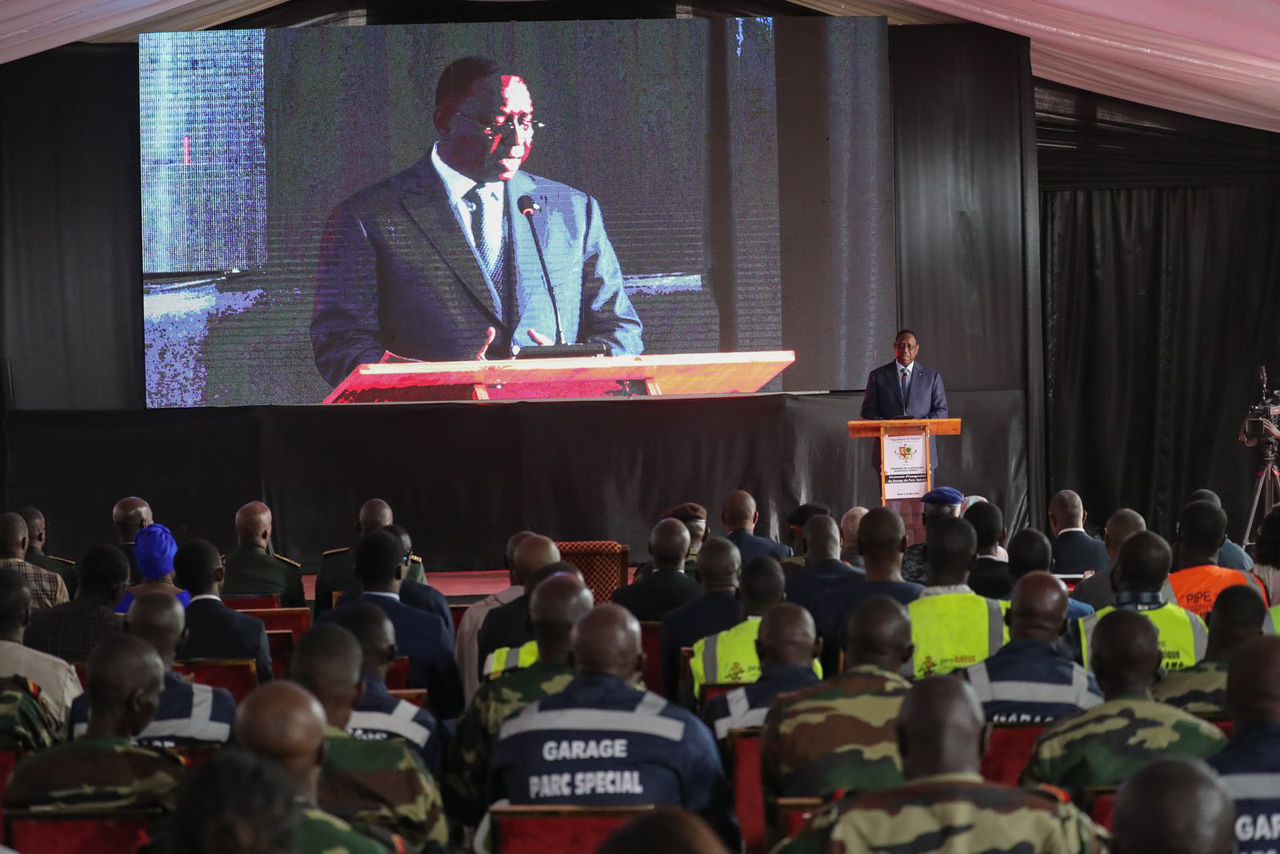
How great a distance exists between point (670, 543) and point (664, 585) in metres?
0.18

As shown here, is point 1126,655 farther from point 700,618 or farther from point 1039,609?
point 700,618

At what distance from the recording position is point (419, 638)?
4.83 m

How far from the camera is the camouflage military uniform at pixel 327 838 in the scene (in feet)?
7.97

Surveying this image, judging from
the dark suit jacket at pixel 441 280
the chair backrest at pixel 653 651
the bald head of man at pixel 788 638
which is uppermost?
the dark suit jacket at pixel 441 280

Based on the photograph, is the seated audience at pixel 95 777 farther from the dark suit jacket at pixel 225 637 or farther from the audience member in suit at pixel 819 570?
the audience member in suit at pixel 819 570

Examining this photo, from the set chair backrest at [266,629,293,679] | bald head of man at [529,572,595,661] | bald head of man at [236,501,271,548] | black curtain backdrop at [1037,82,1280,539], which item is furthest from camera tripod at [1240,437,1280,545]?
bald head of man at [529,572,595,661]

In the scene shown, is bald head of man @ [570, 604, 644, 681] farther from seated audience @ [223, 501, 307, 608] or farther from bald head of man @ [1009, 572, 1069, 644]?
seated audience @ [223, 501, 307, 608]

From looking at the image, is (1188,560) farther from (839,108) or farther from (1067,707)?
(839,108)

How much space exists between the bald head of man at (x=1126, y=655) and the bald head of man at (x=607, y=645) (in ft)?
3.34

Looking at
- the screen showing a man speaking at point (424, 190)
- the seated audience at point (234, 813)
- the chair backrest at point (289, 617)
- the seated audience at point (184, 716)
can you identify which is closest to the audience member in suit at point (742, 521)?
the chair backrest at point (289, 617)

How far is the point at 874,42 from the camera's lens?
36.6 ft

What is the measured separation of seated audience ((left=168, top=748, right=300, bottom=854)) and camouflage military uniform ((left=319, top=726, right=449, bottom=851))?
931 millimetres

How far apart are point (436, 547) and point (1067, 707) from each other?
7718 millimetres

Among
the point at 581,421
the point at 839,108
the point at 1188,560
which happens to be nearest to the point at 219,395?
the point at 581,421
